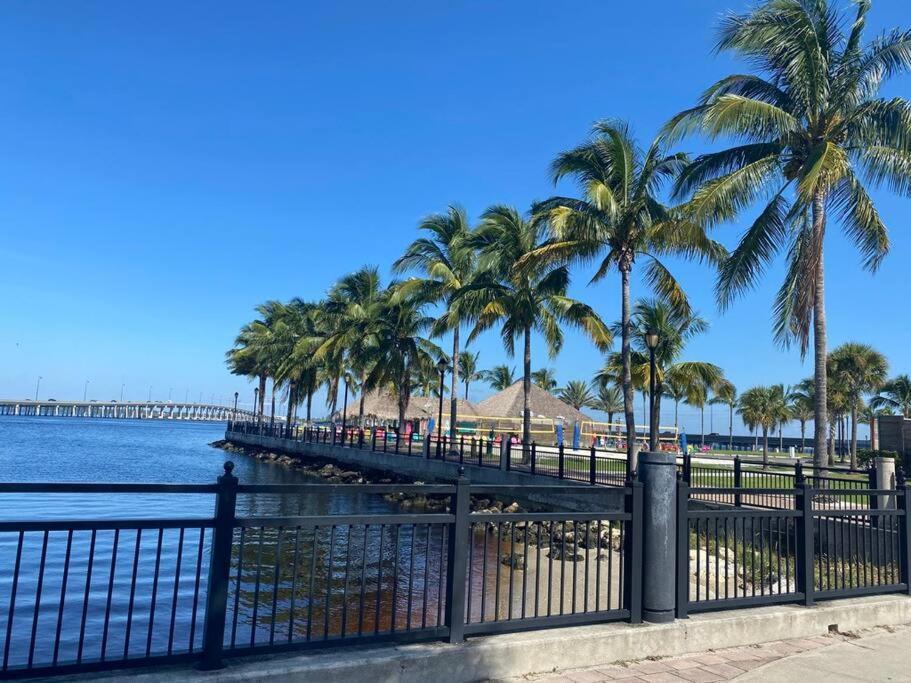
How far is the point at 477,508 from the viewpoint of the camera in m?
26.9

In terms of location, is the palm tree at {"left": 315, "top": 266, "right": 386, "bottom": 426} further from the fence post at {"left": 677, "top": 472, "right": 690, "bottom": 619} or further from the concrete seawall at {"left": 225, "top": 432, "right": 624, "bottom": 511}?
the fence post at {"left": 677, "top": 472, "right": 690, "bottom": 619}

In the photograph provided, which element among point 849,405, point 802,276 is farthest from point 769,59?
point 849,405

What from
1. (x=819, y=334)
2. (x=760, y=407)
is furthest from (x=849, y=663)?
(x=760, y=407)

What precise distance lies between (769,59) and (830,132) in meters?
2.61

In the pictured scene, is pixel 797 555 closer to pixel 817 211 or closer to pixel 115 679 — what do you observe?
pixel 115 679

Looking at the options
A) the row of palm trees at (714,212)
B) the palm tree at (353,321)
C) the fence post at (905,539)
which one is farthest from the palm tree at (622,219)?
the palm tree at (353,321)

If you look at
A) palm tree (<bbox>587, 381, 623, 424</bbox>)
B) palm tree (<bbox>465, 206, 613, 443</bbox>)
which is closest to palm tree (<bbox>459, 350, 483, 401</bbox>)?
palm tree (<bbox>587, 381, 623, 424</bbox>)

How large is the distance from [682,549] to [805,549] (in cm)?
163

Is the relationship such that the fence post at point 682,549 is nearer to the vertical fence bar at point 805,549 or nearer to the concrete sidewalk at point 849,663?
the concrete sidewalk at point 849,663

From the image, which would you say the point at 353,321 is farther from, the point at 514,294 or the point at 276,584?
the point at 276,584

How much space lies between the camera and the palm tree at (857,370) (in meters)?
45.4

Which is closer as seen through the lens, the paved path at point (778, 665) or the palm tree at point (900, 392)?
the paved path at point (778, 665)

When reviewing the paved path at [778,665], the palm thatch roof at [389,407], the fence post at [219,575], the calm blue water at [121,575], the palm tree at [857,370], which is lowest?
the calm blue water at [121,575]

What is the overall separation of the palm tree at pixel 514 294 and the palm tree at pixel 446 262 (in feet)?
6.29
